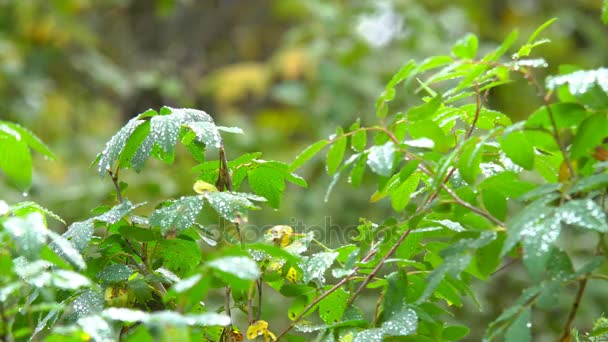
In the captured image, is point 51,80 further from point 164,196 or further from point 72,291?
point 72,291

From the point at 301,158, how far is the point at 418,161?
4.9 inches

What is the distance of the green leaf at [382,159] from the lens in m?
0.73

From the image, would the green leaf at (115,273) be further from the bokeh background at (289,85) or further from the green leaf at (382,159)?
the bokeh background at (289,85)

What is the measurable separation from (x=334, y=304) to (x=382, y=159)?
28 cm

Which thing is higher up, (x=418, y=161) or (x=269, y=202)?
(x=418, y=161)

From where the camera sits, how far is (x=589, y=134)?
728mm

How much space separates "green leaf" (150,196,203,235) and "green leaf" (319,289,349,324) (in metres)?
0.21

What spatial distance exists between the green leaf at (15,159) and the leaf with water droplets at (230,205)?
206 mm

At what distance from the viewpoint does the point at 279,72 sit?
478cm

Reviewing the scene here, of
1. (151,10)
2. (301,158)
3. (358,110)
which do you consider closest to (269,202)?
(301,158)

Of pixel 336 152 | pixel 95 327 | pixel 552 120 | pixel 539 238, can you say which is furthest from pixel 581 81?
pixel 95 327

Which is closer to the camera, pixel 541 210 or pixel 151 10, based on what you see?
pixel 541 210

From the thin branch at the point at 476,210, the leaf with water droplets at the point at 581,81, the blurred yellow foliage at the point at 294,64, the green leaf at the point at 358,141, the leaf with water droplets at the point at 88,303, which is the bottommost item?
the blurred yellow foliage at the point at 294,64

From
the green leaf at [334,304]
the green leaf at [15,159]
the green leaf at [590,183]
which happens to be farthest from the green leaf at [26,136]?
the green leaf at [590,183]
